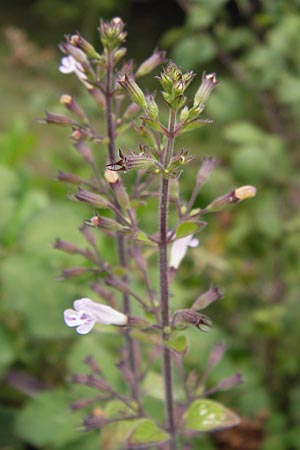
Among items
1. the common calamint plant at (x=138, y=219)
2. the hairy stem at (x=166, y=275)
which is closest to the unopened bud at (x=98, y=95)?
the common calamint plant at (x=138, y=219)

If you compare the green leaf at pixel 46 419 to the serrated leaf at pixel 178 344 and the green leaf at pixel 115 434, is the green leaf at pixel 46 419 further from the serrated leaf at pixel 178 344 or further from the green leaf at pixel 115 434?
the serrated leaf at pixel 178 344

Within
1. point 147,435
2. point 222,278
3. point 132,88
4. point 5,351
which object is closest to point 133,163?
point 132,88

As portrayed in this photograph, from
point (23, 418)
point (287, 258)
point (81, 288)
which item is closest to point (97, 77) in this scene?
point (81, 288)

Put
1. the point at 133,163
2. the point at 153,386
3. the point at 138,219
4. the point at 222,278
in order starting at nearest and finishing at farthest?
the point at 133,163 → the point at 138,219 → the point at 153,386 → the point at 222,278

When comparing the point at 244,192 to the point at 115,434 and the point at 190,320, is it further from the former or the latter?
the point at 115,434

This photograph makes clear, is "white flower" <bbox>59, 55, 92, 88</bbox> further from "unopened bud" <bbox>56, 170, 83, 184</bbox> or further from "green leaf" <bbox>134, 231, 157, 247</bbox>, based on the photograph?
"green leaf" <bbox>134, 231, 157, 247</bbox>

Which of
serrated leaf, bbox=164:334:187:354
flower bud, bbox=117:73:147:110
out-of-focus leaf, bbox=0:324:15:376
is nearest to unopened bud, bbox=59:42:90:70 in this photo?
flower bud, bbox=117:73:147:110
